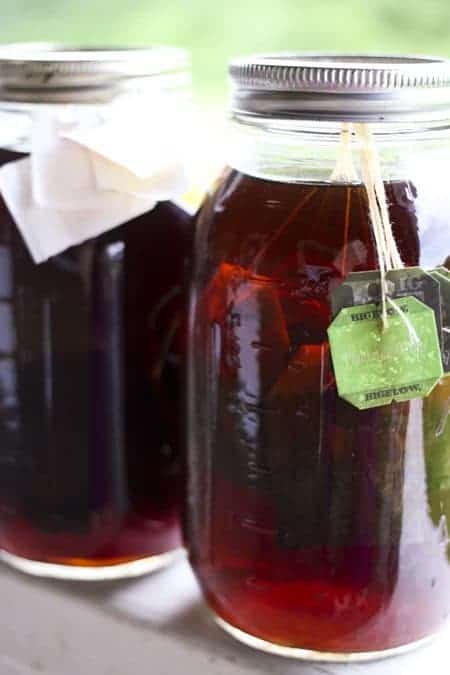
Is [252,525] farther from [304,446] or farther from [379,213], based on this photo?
[379,213]

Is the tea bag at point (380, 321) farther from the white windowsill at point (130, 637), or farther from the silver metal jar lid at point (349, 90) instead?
the white windowsill at point (130, 637)

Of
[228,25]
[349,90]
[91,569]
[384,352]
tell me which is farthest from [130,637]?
[228,25]

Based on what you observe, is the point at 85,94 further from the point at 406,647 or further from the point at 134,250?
the point at 406,647

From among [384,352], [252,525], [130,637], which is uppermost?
[384,352]

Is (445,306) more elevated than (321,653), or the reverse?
(445,306)

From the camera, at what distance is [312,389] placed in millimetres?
565

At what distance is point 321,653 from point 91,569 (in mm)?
191

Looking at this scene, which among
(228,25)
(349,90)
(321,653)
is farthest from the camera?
(228,25)

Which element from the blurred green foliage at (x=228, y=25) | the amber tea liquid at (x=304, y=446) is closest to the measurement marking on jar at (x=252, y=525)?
the amber tea liquid at (x=304, y=446)

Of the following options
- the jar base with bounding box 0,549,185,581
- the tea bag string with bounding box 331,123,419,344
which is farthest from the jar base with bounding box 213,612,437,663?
the tea bag string with bounding box 331,123,419,344

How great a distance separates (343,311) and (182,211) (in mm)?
196

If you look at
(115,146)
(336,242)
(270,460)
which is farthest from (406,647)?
(115,146)

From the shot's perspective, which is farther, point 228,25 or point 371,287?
point 228,25

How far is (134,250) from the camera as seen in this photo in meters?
0.66
